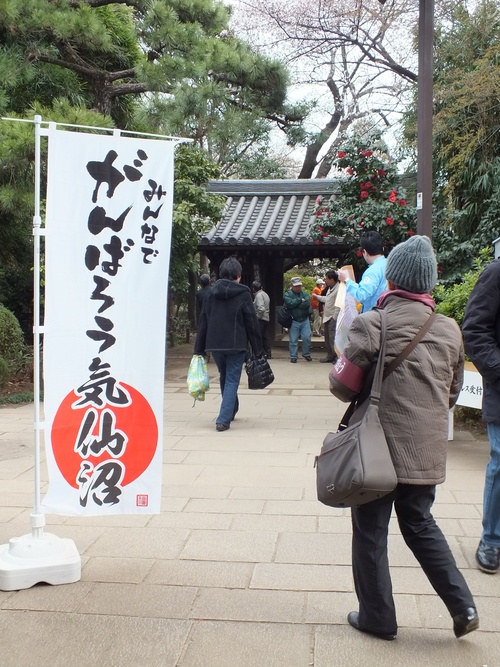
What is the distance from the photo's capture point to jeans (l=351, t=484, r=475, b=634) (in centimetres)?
296

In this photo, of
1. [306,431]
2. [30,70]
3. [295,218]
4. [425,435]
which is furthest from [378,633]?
[295,218]

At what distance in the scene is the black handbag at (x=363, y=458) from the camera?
2777mm

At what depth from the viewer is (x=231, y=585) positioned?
367cm

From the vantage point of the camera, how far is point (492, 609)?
337cm

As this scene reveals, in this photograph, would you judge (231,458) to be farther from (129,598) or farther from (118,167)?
(118,167)

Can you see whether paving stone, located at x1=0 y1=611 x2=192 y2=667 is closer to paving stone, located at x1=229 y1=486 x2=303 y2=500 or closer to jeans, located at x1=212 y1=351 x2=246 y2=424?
paving stone, located at x1=229 y1=486 x2=303 y2=500

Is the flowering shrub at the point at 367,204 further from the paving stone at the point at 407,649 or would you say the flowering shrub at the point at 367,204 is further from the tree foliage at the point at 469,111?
A: the paving stone at the point at 407,649

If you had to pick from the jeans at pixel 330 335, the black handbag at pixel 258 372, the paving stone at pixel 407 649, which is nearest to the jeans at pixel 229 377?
the black handbag at pixel 258 372

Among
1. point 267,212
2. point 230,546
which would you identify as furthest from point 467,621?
point 267,212

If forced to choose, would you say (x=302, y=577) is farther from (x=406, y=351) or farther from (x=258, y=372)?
(x=258, y=372)

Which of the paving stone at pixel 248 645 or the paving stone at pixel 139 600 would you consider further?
the paving stone at pixel 139 600

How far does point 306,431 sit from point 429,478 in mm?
4655

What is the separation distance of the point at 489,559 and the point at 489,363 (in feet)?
3.50

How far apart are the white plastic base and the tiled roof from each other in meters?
11.1
